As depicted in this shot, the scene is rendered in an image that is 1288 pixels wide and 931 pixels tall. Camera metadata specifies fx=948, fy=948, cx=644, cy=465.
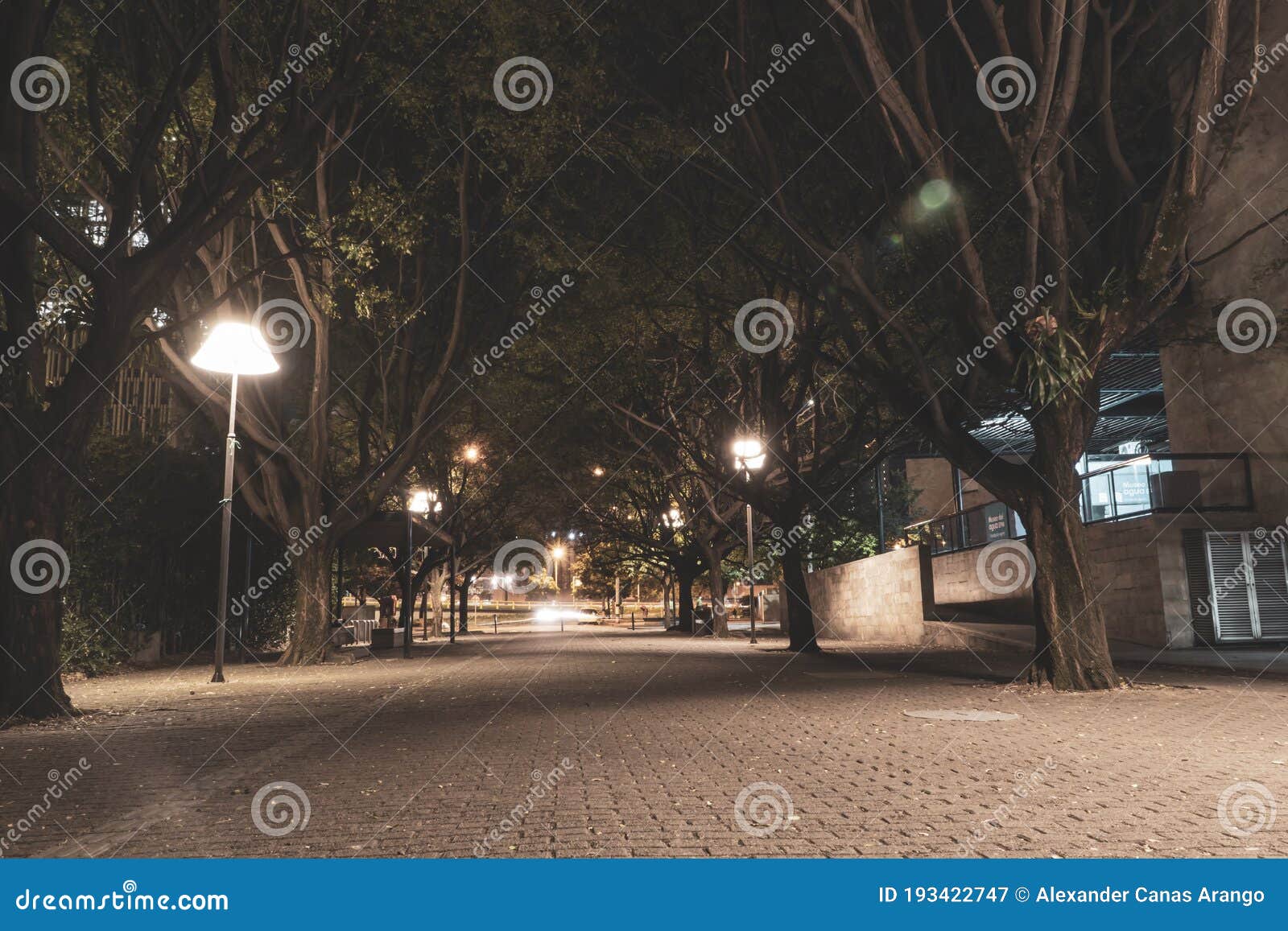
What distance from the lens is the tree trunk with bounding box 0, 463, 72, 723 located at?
9820 millimetres

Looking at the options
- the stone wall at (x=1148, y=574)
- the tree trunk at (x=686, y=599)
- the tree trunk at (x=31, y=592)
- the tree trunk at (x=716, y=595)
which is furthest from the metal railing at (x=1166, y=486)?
the tree trunk at (x=686, y=599)

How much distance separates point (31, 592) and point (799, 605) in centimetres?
1642

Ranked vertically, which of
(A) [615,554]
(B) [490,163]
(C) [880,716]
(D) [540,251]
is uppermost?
(B) [490,163]

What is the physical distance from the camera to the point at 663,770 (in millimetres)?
6750

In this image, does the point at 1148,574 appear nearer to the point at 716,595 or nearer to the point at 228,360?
the point at 228,360

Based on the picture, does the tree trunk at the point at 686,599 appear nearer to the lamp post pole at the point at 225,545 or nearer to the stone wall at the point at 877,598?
the stone wall at the point at 877,598

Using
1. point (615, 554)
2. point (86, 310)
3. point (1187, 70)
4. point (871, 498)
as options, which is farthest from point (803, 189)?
point (615, 554)

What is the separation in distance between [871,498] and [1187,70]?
29226mm

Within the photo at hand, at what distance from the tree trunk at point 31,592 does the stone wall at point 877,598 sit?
20032 millimetres

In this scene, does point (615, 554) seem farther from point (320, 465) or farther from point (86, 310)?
point (86, 310)

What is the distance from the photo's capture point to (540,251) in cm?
1867

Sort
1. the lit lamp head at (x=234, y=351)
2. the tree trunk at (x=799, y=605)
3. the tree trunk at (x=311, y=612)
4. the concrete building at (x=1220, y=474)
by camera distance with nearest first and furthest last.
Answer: the lit lamp head at (x=234, y=351)
the concrete building at (x=1220, y=474)
the tree trunk at (x=311, y=612)
the tree trunk at (x=799, y=605)

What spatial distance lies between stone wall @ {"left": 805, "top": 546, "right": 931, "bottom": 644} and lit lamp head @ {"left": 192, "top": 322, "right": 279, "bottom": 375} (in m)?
17.0

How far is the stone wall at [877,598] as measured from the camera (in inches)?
999
